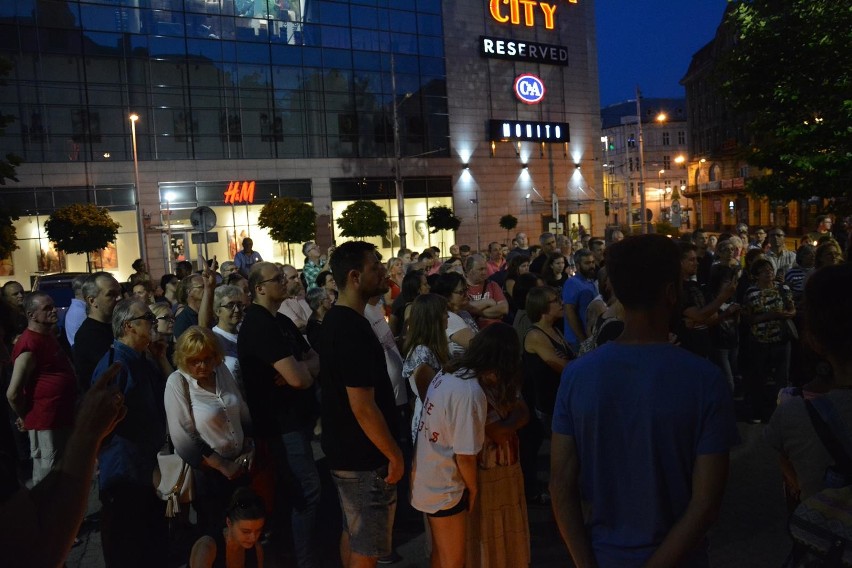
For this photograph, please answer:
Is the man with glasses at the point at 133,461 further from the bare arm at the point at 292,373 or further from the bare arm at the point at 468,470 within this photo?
the bare arm at the point at 468,470

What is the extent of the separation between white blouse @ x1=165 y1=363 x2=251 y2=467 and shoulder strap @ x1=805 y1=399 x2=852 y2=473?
3.30 meters

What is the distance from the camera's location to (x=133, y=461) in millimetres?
4102

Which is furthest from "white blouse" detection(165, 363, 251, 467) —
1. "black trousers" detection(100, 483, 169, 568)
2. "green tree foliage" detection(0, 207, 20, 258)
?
"green tree foliage" detection(0, 207, 20, 258)

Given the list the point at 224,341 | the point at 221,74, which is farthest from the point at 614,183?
the point at 224,341

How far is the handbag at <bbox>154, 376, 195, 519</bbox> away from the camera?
4172 mm

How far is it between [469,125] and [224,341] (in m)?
38.4

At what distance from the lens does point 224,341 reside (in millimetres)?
5188

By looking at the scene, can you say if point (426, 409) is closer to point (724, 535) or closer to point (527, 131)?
point (724, 535)

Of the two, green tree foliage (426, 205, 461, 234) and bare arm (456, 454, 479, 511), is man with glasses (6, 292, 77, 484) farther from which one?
green tree foliage (426, 205, 461, 234)

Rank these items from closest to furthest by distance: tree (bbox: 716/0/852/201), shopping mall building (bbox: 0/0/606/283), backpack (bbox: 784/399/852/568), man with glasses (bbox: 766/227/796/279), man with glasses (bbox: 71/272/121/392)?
backpack (bbox: 784/399/852/568)
man with glasses (bbox: 71/272/121/392)
man with glasses (bbox: 766/227/796/279)
tree (bbox: 716/0/852/201)
shopping mall building (bbox: 0/0/606/283)

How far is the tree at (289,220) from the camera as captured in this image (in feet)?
102

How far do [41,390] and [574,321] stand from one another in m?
5.31

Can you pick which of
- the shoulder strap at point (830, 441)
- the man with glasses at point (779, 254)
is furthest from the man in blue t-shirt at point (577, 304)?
the shoulder strap at point (830, 441)

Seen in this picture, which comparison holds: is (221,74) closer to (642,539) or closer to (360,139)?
(360,139)
